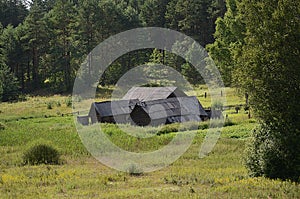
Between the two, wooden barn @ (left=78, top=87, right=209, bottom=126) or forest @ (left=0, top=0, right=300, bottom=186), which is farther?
wooden barn @ (left=78, top=87, right=209, bottom=126)

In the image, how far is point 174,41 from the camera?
2798 inches

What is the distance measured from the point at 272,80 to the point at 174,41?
57.6 meters

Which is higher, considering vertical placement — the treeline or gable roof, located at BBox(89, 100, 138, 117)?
the treeline

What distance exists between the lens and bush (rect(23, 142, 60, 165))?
2073cm

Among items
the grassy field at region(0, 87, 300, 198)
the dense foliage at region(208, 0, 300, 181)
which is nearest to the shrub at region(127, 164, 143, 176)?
the grassy field at region(0, 87, 300, 198)

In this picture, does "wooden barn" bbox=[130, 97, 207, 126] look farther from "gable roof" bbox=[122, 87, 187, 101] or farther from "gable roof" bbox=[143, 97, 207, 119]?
"gable roof" bbox=[122, 87, 187, 101]

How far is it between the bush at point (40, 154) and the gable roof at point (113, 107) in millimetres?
14412

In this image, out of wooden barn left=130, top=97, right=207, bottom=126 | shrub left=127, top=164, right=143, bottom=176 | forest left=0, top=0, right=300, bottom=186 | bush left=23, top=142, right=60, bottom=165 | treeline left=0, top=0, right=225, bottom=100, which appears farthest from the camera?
treeline left=0, top=0, right=225, bottom=100

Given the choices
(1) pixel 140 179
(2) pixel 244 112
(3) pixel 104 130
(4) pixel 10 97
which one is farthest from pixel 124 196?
(4) pixel 10 97

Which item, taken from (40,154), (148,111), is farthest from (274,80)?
(148,111)

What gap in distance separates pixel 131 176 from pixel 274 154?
19.7ft

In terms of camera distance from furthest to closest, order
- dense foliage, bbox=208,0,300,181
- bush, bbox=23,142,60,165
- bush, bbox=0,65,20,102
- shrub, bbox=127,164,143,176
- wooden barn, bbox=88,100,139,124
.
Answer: bush, bbox=0,65,20,102, wooden barn, bbox=88,100,139,124, bush, bbox=23,142,60,165, shrub, bbox=127,164,143,176, dense foliage, bbox=208,0,300,181

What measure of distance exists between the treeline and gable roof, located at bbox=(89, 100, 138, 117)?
25731 mm

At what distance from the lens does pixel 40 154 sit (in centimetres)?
2097
